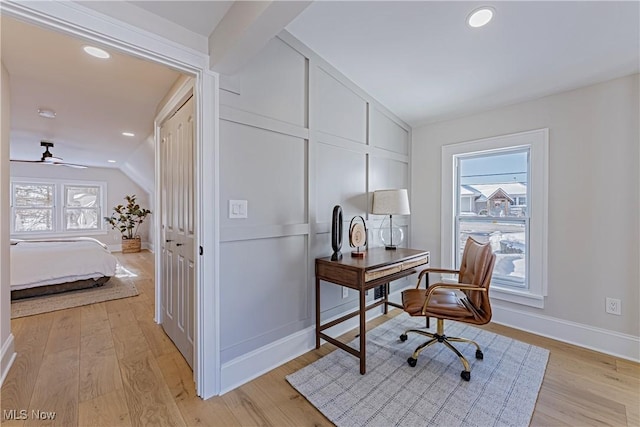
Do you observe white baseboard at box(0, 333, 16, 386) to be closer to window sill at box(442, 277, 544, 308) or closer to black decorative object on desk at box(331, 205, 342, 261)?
black decorative object on desk at box(331, 205, 342, 261)

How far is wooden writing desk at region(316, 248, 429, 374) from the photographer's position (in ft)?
6.49

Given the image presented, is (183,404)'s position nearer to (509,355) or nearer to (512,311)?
(509,355)

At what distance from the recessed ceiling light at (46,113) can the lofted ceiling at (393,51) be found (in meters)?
0.06

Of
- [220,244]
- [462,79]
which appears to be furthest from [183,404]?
[462,79]

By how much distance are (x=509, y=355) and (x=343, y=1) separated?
2909 millimetres

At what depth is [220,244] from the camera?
1.81 meters

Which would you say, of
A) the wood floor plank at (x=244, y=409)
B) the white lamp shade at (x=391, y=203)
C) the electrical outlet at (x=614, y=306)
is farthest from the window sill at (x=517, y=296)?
the wood floor plank at (x=244, y=409)

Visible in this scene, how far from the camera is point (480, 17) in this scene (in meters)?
1.79

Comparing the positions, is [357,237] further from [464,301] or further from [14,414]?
[14,414]

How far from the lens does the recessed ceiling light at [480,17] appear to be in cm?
173

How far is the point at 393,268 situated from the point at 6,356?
2.95 m

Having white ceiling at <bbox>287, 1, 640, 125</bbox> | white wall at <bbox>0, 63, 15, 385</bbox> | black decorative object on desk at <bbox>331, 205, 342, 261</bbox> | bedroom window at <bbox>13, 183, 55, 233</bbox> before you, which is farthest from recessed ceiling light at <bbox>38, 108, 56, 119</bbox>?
bedroom window at <bbox>13, 183, 55, 233</bbox>

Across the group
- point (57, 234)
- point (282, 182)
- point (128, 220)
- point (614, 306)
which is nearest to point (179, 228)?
point (282, 182)

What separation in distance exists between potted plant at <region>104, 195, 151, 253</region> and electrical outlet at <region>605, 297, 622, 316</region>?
873 centimetres
